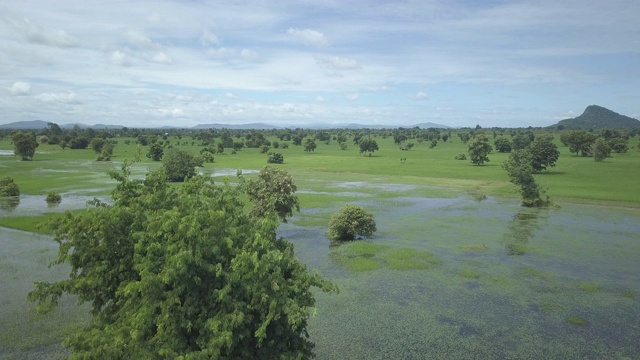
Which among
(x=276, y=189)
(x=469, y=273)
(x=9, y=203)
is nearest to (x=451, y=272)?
(x=469, y=273)

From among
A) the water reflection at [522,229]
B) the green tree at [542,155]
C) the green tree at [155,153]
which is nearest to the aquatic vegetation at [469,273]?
the water reflection at [522,229]

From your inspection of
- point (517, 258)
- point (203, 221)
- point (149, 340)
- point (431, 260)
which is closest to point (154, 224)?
point (203, 221)

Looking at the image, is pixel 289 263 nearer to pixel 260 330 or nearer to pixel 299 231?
pixel 260 330

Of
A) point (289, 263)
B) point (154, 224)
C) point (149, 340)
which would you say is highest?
point (154, 224)

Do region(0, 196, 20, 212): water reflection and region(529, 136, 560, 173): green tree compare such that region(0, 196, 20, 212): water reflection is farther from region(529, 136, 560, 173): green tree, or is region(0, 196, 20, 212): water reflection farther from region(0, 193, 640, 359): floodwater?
region(529, 136, 560, 173): green tree

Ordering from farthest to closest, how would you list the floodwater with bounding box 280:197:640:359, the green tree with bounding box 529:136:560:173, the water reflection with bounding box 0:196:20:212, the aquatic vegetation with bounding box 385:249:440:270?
1. the green tree with bounding box 529:136:560:173
2. the water reflection with bounding box 0:196:20:212
3. the aquatic vegetation with bounding box 385:249:440:270
4. the floodwater with bounding box 280:197:640:359

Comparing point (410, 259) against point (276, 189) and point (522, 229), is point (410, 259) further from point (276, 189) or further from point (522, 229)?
point (522, 229)

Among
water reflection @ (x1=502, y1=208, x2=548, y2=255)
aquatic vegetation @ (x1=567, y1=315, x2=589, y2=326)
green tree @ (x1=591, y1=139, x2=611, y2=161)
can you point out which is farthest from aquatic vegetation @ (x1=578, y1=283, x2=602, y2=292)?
green tree @ (x1=591, y1=139, x2=611, y2=161)
